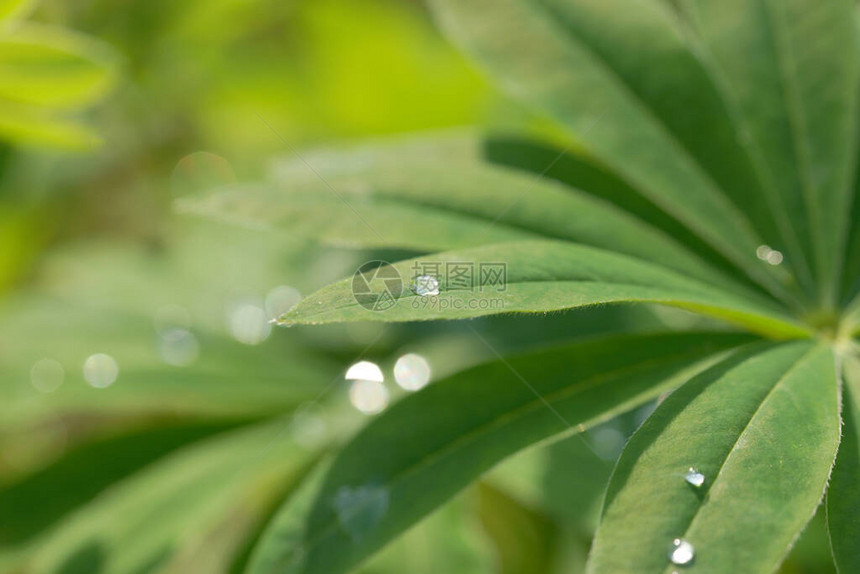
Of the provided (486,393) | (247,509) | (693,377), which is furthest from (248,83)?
(693,377)

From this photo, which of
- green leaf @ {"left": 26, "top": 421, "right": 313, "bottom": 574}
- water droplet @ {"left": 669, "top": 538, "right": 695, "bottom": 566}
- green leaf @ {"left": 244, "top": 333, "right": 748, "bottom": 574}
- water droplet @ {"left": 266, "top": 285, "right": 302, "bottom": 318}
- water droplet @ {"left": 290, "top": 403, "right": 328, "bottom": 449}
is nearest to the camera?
water droplet @ {"left": 669, "top": 538, "right": 695, "bottom": 566}

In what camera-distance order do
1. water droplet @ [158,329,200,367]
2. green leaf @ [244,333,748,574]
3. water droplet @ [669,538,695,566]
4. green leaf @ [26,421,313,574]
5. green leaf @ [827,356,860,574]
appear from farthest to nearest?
water droplet @ [158,329,200,367] < green leaf @ [26,421,313,574] < green leaf @ [244,333,748,574] < green leaf @ [827,356,860,574] < water droplet @ [669,538,695,566]

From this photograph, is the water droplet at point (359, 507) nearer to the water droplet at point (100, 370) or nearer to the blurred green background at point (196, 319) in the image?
the blurred green background at point (196, 319)

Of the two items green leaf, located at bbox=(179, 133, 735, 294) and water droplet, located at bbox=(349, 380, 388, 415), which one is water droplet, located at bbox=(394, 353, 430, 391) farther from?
green leaf, located at bbox=(179, 133, 735, 294)

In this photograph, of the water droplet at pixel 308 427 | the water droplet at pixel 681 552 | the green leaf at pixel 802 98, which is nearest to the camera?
the water droplet at pixel 681 552

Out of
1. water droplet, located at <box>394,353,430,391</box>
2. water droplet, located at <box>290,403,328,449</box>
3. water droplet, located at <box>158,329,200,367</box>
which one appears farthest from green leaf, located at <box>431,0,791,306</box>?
water droplet, located at <box>158,329,200,367</box>

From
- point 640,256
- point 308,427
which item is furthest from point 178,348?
point 640,256

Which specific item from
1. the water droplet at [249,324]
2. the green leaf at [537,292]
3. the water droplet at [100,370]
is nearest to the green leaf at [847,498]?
the green leaf at [537,292]
